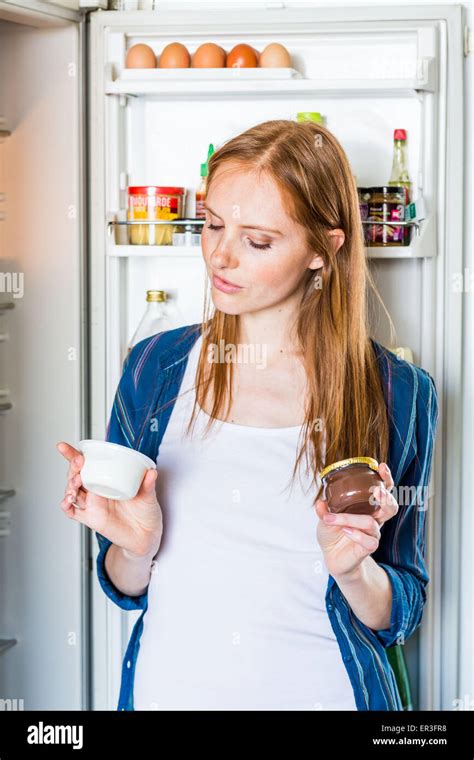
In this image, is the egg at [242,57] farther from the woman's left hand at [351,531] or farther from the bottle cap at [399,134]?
the woman's left hand at [351,531]

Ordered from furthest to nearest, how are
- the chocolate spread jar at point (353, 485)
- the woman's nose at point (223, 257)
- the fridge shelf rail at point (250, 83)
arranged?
the fridge shelf rail at point (250, 83) → the woman's nose at point (223, 257) → the chocolate spread jar at point (353, 485)

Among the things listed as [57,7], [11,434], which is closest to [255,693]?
[11,434]

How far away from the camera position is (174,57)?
1.48 meters

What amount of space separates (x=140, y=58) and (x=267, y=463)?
28.3 inches

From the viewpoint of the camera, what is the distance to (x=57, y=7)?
148cm

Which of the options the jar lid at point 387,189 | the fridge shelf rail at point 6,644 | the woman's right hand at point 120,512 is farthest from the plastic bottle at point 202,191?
the fridge shelf rail at point 6,644

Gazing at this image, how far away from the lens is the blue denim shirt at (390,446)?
1245 millimetres

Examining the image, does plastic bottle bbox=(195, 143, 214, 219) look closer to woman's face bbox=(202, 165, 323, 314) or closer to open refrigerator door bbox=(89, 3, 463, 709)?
open refrigerator door bbox=(89, 3, 463, 709)

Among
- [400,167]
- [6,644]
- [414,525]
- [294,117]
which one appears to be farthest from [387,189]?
[6,644]

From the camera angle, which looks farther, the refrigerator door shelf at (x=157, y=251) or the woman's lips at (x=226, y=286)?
the refrigerator door shelf at (x=157, y=251)

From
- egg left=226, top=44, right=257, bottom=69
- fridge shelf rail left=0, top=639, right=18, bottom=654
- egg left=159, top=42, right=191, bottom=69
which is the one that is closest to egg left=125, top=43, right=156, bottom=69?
egg left=159, top=42, right=191, bottom=69

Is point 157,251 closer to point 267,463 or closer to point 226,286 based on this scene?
point 226,286

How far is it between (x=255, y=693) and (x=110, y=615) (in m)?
0.53
